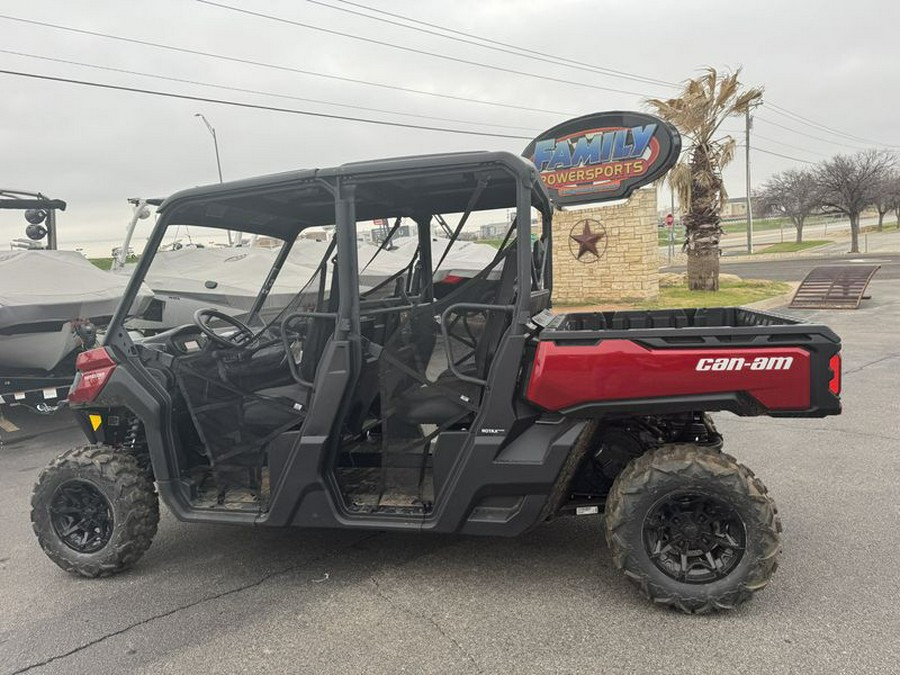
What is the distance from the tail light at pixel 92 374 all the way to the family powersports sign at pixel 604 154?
12842 mm

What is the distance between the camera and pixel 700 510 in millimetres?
3078

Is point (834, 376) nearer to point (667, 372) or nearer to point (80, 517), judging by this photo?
point (667, 372)

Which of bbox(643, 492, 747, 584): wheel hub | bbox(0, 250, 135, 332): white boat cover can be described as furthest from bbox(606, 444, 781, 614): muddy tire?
bbox(0, 250, 135, 332): white boat cover

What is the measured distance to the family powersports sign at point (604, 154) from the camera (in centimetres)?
1542

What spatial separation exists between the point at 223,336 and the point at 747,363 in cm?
289

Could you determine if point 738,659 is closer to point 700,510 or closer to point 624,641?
point 624,641

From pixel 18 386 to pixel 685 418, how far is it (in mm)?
6505

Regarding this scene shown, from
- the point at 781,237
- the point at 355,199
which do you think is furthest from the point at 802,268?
the point at 781,237

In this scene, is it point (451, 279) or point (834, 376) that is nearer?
point (834, 376)

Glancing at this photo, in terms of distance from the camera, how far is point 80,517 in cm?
374

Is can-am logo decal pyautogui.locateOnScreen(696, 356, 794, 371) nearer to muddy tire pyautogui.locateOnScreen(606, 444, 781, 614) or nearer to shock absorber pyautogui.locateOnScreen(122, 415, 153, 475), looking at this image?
muddy tire pyautogui.locateOnScreen(606, 444, 781, 614)

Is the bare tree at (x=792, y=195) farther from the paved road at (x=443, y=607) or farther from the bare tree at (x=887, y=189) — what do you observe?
the paved road at (x=443, y=607)

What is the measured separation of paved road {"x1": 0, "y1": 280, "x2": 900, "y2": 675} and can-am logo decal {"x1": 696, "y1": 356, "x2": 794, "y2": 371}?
3.69ft

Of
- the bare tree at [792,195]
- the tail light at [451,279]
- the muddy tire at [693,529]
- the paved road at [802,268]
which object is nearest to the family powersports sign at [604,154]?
the paved road at [802,268]
